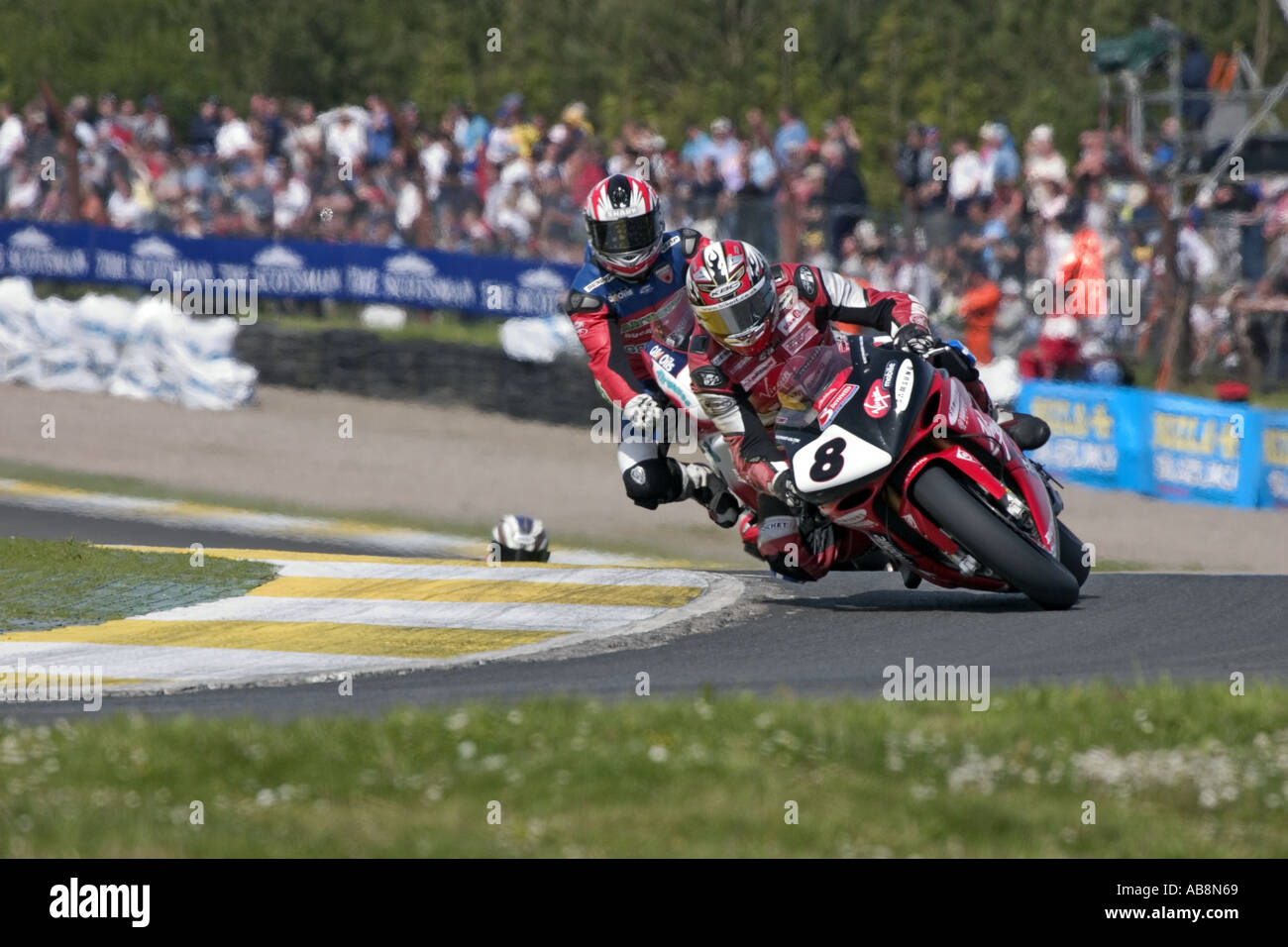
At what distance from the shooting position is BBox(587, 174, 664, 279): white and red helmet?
31.6 feet

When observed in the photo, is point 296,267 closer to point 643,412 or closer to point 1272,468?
point 1272,468

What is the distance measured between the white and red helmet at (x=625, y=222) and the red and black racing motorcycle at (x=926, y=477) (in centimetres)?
169

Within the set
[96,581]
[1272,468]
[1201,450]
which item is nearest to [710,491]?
[96,581]

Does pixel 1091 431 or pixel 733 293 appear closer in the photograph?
pixel 733 293

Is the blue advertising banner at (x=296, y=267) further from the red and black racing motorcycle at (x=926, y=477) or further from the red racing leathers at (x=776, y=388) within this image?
the red and black racing motorcycle at (x=926, y=477)

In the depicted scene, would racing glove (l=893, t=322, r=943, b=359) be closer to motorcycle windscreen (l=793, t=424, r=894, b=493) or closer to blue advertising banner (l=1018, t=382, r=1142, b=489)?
motorcycle windscreen (l=793, t=424, r=894, b=493)

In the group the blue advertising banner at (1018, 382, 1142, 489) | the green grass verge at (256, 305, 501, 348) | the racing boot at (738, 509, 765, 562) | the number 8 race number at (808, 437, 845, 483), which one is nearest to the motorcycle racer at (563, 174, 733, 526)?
the racing boot at (738, 509, 765, 562)

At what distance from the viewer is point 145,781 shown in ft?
17.2

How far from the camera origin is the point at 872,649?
7.80m

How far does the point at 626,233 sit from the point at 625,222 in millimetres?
53
